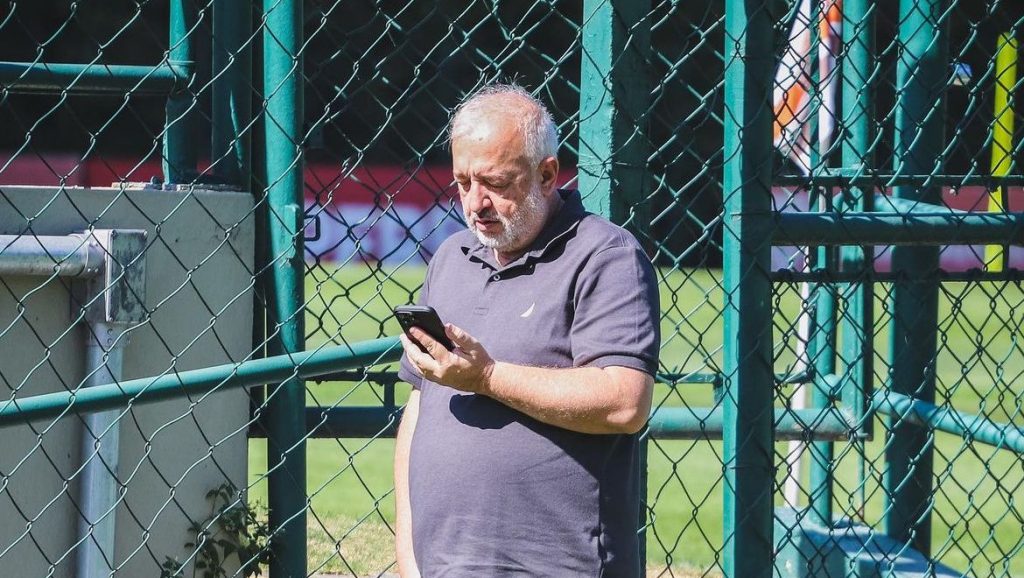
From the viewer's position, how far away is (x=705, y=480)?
680 centimetres

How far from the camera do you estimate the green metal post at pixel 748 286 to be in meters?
2.85

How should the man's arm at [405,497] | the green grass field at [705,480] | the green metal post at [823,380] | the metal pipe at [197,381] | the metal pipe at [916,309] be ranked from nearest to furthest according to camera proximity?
1. the man's arm at [405,497]
2. the metal pipe at [197,381]
3. the green grass field at [705,480]
4. the metal pipe at [916,309]
5. the green metal post at [823,380]

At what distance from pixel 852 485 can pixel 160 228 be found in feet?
15.3

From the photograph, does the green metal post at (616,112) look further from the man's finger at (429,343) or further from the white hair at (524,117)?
the man's finger at (429,343)

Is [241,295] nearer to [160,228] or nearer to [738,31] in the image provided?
[160,228]

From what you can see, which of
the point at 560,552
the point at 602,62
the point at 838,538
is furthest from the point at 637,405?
the point at 838,538

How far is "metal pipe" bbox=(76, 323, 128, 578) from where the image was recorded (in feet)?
10.3

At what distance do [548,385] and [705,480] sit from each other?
4738mm

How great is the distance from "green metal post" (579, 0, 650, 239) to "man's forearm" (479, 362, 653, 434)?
0.64 m

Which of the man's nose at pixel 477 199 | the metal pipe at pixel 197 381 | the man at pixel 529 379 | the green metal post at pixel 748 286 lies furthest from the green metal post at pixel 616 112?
the metal pipe at pixel 197 381

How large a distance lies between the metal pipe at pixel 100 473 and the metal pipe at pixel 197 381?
390 mm

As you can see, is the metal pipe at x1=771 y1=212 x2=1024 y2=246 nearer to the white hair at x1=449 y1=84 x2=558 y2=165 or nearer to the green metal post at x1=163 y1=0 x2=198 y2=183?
the white hair at x1=449 y1=84 x2=558 y2=165

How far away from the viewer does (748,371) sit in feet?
9.36

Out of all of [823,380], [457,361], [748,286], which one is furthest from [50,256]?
[823,380]
